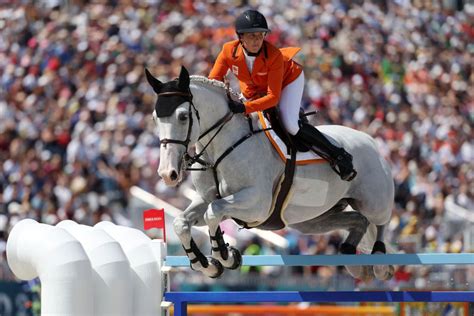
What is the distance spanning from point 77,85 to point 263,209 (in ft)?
30.1

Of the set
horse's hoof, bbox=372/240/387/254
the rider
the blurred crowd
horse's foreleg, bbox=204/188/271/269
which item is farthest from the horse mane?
the blurred crowd

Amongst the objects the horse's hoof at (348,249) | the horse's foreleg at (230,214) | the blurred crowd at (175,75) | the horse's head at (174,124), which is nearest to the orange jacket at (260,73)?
the horse's head at (174,124)

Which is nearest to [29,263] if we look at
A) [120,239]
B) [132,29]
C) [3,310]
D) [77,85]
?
[120,239]

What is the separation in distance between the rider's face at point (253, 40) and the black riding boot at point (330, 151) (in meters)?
0.68

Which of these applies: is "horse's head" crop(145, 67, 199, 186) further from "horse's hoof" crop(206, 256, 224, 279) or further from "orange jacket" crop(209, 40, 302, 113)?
"horse's hoof" crop(206, 256, 224, 279)

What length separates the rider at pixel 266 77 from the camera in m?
6.88

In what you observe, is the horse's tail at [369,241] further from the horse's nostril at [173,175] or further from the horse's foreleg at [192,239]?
the horse's nostril at [173,175]

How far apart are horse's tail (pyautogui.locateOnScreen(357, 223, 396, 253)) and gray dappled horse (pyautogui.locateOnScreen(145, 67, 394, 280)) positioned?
0.93 ft

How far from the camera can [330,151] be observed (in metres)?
7.32

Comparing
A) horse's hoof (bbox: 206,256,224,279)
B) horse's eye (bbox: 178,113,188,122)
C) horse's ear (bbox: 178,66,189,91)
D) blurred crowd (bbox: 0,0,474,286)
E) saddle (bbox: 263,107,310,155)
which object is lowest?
blurred crowd (bbox: 0,0,474,286)

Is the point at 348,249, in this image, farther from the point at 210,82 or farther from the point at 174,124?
the point at 174,124

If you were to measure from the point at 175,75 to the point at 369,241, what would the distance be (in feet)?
27.3

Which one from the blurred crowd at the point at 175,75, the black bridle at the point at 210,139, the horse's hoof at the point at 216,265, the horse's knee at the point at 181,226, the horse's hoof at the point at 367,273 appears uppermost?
the black bridle at the point at 210,139

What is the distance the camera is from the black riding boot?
23.8ft
